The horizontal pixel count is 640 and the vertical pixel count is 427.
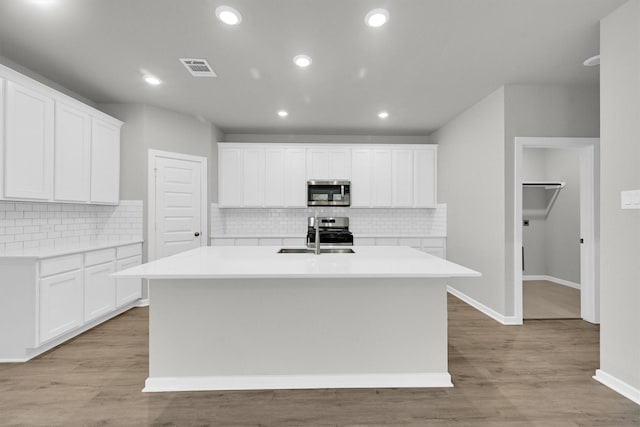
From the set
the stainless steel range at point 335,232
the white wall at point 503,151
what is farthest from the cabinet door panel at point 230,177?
the white wall at point 503,151

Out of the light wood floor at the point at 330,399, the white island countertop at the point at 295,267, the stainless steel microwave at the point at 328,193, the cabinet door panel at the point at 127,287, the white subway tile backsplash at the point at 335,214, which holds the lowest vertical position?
the light wood floor at the point at 330,399

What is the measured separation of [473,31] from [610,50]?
988mm

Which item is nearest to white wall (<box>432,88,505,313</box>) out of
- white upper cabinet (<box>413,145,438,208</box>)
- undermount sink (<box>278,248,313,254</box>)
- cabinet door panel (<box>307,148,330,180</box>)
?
white upper cabinet (<box>413,145,438,208</box>)

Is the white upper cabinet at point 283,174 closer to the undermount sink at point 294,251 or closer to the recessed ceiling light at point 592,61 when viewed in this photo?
the undermount sink at point 294,251

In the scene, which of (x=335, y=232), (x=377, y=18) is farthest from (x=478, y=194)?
(x=377, y=18)

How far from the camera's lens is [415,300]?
7.39 feet

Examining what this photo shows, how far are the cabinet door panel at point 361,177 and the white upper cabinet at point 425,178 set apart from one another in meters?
0.77

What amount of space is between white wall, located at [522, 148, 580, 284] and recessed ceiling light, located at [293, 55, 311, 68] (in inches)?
194

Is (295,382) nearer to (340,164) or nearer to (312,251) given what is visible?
(312,251)

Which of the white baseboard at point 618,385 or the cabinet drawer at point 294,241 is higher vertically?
the cabinet drawer at point 294,241

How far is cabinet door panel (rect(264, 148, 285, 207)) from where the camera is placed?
536 centimetres

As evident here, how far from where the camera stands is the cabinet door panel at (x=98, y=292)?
10.5 ft

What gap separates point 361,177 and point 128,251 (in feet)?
12.1

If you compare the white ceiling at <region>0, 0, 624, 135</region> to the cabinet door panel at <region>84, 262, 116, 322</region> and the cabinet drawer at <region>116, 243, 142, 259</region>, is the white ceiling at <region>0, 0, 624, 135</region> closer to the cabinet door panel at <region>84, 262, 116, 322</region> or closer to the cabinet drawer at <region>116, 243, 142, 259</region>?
the cabinet drawer at <region>116, 243, 142, 259</region>
